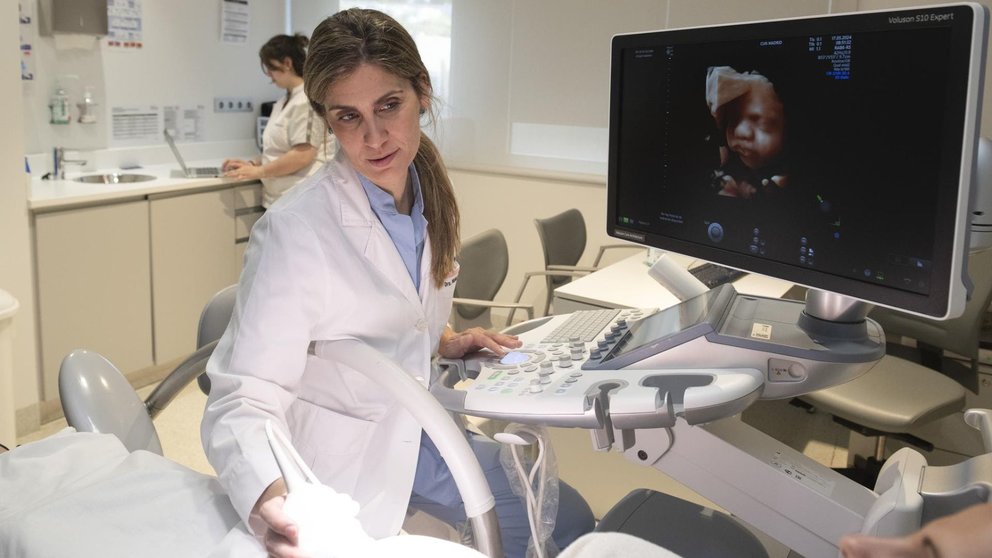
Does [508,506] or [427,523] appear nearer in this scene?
[508,506]

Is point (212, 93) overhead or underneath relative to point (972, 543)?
overhead

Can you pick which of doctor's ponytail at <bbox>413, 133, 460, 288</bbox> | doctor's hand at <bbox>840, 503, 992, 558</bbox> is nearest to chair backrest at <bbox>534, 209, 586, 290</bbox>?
doctor's ponytail at <bbox>413, 133, 460, 288</bbox>

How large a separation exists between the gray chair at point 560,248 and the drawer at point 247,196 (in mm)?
1378

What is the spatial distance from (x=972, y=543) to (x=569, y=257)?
10.2ft

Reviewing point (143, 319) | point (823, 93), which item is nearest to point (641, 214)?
point (823, 93)

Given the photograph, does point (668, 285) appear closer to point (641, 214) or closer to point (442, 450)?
point (641, 214)

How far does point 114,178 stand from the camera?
3.86 m

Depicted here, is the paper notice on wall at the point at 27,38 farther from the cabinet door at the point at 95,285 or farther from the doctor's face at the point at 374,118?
the doctor's face at the point at 374,118

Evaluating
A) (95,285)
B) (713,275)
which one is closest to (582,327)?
(713,275)

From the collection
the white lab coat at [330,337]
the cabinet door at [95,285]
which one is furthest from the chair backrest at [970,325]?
the cabinet door at [95,285]

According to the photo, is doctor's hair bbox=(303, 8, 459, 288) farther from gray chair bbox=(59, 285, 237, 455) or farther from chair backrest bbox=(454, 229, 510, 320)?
chair backrest bbox=(454, 229, 510, 320)

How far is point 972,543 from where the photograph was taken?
56 cm

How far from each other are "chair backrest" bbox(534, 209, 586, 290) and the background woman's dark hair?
1.35 m

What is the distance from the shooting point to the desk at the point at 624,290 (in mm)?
2549
